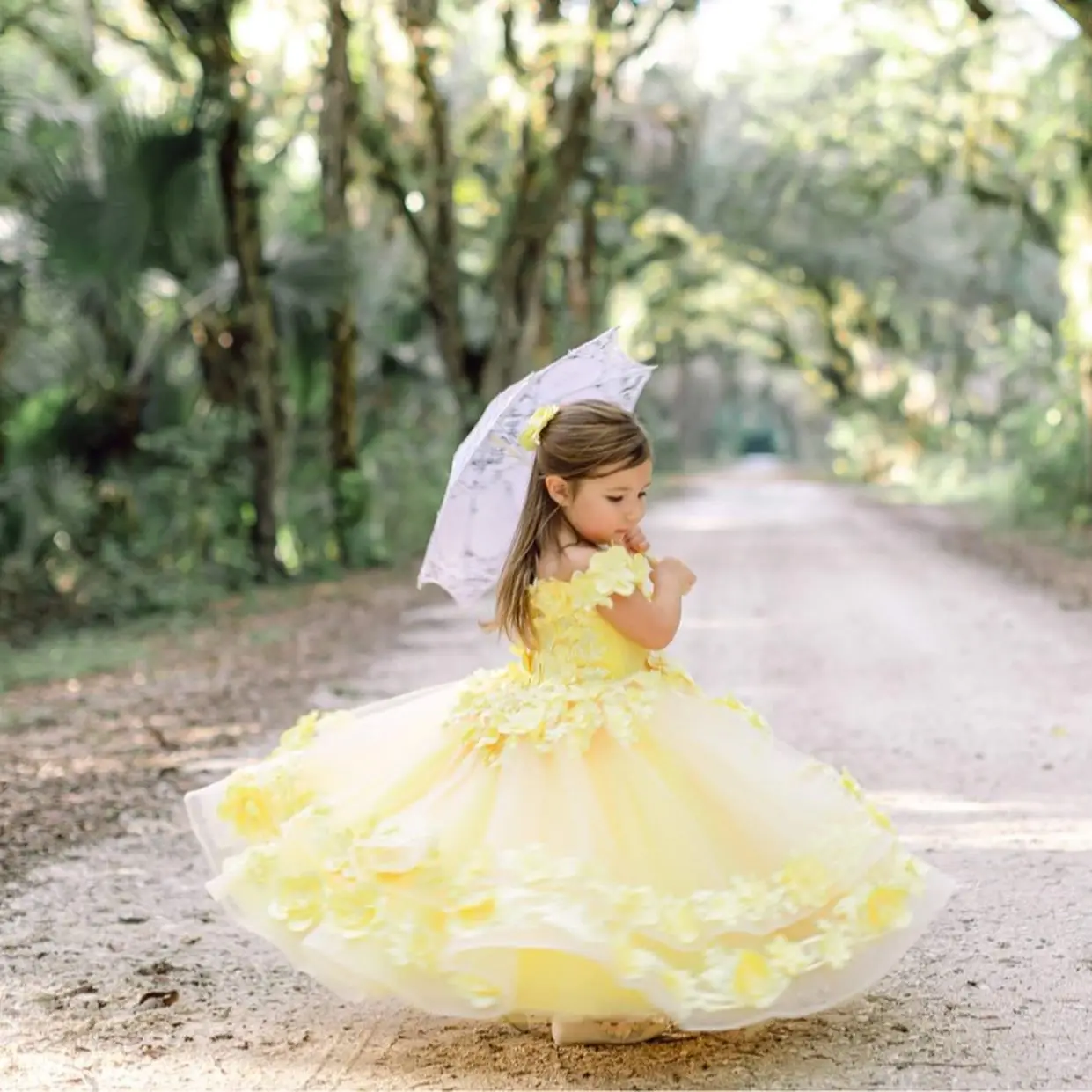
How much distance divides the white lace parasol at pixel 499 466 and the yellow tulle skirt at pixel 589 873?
1.56ft

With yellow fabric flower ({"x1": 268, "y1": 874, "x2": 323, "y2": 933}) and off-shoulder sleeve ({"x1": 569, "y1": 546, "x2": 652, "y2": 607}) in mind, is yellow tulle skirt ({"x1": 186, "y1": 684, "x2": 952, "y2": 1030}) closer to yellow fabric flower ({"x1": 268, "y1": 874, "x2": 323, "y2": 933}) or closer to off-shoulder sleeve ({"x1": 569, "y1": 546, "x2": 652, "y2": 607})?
yellow fabric flower ({"x1": 268, "y1": 874, "x2": 323, "y2": 933})

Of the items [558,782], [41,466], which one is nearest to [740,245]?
[41,466]

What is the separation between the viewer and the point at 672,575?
11.9ft

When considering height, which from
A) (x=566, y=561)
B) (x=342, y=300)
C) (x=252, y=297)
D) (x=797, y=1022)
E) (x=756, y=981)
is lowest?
(x=797, y=1022)

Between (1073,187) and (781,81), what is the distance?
426 inches

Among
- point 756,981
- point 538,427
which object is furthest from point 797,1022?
point 538,427

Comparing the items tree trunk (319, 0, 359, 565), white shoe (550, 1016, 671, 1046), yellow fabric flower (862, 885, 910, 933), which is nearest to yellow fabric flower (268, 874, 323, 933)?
white shoe (550, 1016, 671, 1046)

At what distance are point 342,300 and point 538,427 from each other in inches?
380

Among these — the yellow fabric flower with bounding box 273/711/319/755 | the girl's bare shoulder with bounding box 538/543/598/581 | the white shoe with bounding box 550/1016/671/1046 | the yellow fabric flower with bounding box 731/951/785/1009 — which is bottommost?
the white shoe with bounding box 550/1016/671/1046

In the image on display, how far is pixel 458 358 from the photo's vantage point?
1770 cm

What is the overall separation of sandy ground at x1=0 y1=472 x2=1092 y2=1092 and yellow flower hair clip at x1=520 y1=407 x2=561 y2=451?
1.31 m

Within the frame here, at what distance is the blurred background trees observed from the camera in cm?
1152

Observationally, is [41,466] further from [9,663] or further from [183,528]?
[9,663]

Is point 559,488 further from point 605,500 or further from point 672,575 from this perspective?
point 672,575
